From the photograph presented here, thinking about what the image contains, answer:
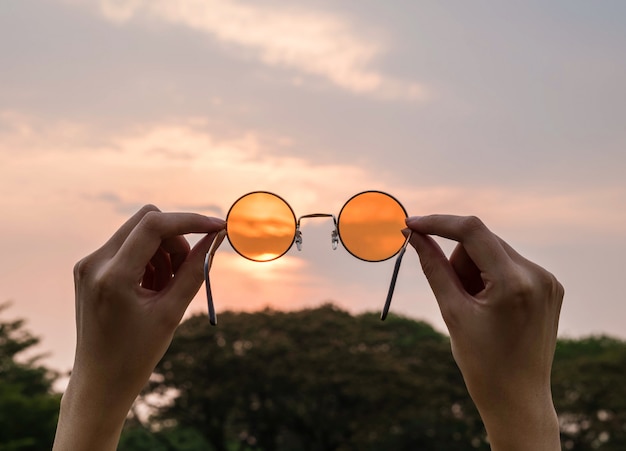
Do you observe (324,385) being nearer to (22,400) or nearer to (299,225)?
(22,400)

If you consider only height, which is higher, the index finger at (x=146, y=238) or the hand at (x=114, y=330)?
the index finger at (x=146, y=238)

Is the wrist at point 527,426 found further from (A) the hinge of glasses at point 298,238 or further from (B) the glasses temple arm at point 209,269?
(A) the hinge of glasses at point 298,238

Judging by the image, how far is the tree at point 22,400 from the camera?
19.7m

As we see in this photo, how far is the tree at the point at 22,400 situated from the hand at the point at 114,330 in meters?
18.5

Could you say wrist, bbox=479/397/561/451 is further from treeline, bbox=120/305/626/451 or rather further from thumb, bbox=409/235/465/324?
treeline, bbox=120/305/626/451

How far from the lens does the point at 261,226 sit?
124 inches

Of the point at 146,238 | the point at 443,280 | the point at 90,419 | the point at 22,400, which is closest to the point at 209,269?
the point at 146,238

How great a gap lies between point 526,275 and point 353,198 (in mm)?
1104

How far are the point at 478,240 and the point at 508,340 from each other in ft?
0.90

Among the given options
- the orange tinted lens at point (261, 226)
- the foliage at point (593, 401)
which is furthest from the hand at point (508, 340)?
the foliage at point (593, 401)

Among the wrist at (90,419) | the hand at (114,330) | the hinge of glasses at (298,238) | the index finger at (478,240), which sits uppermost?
the index finger at (478,240)

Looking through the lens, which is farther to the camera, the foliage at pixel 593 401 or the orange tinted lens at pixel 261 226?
the foliage at pixel 593 401

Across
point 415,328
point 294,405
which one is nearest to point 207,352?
point 294,405

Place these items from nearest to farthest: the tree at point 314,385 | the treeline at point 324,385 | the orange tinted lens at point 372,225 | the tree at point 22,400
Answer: the orange tinted lens at point 372,225 → the tree at point 22,400 → the treeline at point 324,385 → the tree at point 314,385
